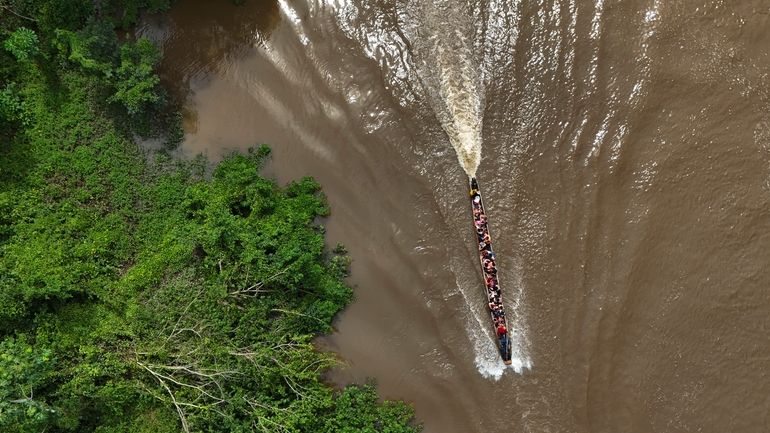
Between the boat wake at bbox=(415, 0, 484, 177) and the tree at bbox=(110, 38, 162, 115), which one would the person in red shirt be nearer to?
the boat wake at bbox=(415, 0, 484, 177)

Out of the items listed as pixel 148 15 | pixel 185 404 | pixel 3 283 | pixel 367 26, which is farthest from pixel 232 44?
pixel 185 404

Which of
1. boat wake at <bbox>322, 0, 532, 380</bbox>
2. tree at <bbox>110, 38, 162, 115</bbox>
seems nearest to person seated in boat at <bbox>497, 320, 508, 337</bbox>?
boat wake at <bbox>322, 0, 532, 380</bbox>

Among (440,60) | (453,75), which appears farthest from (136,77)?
(453,75)

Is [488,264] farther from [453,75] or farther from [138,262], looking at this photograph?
[138,262]

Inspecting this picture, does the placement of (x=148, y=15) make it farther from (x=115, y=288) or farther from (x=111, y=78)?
(x=115, y=288)

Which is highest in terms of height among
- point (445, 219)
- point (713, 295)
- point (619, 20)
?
point (619, 20)

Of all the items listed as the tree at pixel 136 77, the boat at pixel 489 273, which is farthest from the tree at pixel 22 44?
the boat at pixel 489 273
